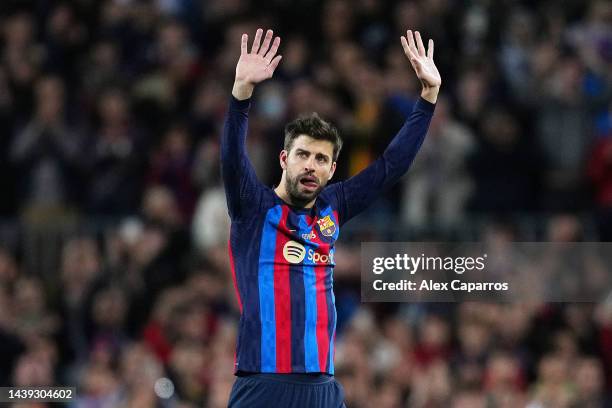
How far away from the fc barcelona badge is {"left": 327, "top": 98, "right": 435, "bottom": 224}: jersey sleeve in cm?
12

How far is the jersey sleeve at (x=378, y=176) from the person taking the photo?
778 cm

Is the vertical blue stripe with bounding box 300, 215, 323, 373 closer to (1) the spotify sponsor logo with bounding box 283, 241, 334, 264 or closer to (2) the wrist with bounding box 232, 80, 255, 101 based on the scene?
(1) the spotify sponsor logo with bounding box 283, 241, 334, 264

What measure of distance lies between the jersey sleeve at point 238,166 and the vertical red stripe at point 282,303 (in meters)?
0.20

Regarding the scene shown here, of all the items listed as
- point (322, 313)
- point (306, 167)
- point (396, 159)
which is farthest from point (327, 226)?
point (396, 159)

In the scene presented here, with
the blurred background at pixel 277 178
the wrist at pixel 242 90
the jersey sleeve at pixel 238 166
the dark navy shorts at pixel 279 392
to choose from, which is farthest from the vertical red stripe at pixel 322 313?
the blurred background at pixel 277 178

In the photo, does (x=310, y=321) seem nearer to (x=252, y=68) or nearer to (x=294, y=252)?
(x=294, y=252)

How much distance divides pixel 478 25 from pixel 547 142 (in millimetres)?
1943

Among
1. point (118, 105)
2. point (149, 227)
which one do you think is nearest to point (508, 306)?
point (149, 227)

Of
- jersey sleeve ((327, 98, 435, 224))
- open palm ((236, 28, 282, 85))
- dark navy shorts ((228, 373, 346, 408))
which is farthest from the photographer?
jersey sleeve ((327, 98, 435, 224))

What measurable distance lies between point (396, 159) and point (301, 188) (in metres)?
0.70

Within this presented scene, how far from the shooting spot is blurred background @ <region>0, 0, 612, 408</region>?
40.4ft

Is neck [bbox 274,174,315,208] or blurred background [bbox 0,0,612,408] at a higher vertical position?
blurred background [bbox 0,0,612,408]

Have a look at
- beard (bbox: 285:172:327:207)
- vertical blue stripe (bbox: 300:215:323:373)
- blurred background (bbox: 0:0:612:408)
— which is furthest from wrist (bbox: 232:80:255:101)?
blurred background (bbox: 0:0:612:408)

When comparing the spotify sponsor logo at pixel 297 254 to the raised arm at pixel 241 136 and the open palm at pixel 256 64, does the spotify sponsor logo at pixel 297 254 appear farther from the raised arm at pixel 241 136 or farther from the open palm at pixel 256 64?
the open palm at pixel 256 64
